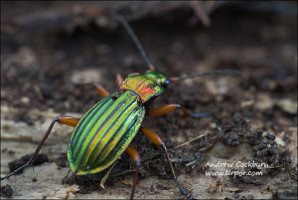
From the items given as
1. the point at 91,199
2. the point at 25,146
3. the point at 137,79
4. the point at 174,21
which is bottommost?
the point at 91,199

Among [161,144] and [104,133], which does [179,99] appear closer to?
[161,144]

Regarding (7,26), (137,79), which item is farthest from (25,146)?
(7,26)

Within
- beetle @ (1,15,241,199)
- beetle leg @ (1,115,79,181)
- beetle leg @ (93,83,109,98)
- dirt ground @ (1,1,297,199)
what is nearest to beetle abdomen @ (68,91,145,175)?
beetle @ (1,15,241,199)

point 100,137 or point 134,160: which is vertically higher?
point 100,137

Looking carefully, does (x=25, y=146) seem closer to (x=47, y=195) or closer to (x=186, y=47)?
(x=47, y=195)

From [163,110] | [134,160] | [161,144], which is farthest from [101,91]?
[134,160]

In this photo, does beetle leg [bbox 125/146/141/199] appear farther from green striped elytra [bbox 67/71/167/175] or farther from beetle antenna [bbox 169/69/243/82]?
beetle antenna [bbox 169/69/243/82]

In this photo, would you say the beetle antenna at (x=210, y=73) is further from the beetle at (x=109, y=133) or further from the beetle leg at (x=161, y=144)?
the beetle leg at (x=161, y=144)
